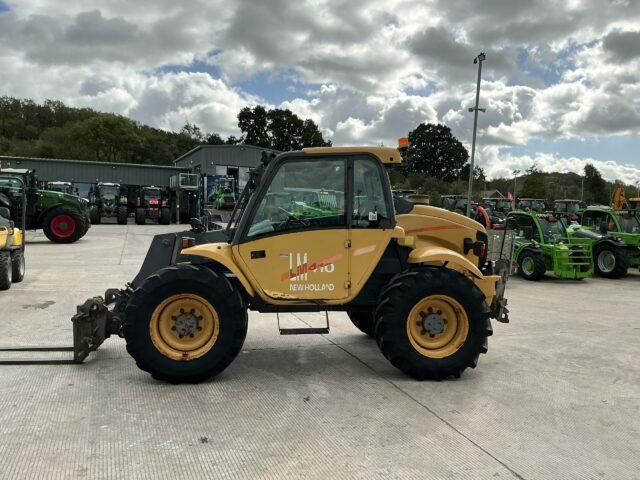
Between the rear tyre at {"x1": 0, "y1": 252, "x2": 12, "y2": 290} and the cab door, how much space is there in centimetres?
569

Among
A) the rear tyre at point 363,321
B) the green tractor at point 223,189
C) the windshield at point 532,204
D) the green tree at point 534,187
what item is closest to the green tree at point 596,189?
the green tree at point 534,187

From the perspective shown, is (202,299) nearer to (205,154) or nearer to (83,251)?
(83,251)

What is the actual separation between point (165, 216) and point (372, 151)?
83.3 feet

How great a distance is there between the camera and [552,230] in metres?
13.1

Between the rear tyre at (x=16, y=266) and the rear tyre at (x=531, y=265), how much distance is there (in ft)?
34.0

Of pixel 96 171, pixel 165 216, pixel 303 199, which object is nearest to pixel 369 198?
pixel 303 199

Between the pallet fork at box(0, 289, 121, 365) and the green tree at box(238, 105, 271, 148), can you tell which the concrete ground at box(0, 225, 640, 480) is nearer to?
the pallet fork at box(0, 289, 121, 365)

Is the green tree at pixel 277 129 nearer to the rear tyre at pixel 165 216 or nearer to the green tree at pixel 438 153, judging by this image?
the green tree at pixel 438 153

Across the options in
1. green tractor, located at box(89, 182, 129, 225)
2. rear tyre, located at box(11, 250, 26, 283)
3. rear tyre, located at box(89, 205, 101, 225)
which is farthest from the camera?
green tractor, located at box(89, 182, 129, 225)

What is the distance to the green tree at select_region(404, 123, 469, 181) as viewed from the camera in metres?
77.3

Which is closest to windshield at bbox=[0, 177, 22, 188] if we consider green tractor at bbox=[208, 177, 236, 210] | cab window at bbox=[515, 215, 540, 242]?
green tractor at bbox=[208, 177, 236, 210]

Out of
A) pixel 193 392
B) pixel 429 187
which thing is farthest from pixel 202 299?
pixel 429 187

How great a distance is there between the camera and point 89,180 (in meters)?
41.0

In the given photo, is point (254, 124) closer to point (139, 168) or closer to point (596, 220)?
point (139, 168)
